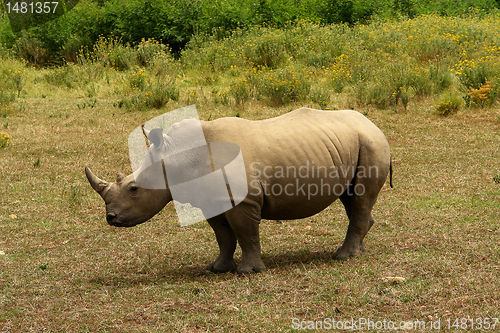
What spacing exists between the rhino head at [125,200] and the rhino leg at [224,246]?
615mm

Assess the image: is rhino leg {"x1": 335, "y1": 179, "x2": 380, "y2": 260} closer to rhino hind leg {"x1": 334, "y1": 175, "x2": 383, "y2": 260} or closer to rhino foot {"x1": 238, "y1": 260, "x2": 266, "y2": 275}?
rhino hind leg {"x1": 334, "y1": 175, "x2": 383, "y2": 260}

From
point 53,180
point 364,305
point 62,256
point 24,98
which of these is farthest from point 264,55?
point 364,305

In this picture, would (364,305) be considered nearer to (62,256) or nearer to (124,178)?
(124,178)

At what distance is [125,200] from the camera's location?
4.69 meters

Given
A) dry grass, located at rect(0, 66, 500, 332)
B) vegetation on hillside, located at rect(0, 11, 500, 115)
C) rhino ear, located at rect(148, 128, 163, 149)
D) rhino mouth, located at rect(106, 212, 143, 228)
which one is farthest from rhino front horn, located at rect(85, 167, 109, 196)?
vegetation on hillside, located at rect(0, 11, 500, 115)

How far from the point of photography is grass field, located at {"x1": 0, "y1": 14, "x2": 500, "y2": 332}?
4.01 metres

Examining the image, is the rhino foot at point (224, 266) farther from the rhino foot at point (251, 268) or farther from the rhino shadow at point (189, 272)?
the rhino foot at point (251, 268)

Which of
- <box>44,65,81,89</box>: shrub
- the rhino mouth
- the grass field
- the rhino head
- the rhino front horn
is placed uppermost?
the rhino front horn

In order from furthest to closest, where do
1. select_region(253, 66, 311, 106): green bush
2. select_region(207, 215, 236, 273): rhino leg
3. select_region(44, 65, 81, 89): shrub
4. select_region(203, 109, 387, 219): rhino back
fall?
select_region(44, 65, 81, 89): shrub
select_region(253, 66, 311, 106): green bush
select_region(207, 215, 236, 273): rhino leg
select_region(203, 109, 387, 219): rhino back

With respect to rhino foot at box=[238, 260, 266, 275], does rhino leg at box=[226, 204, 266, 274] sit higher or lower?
higher

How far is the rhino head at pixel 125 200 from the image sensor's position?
468 centimetres

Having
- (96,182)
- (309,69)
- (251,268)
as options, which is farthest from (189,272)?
(309,69)

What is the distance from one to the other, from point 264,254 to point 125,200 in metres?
1.54

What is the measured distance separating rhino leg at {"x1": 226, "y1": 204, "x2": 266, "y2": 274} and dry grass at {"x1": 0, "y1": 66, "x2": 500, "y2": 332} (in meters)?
0.15
